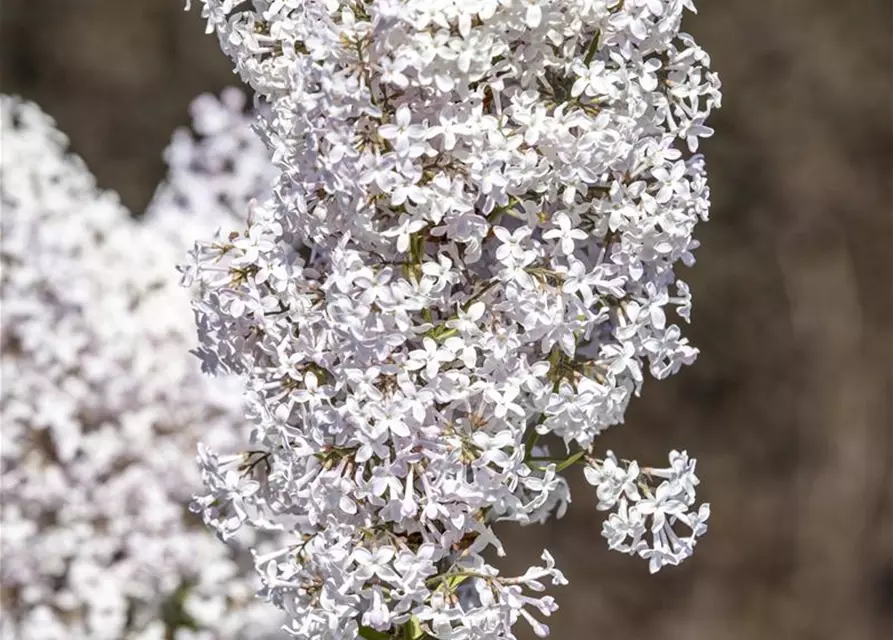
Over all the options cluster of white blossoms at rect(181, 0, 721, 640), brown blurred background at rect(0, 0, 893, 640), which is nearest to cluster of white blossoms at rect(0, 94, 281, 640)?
cluster of white blossoms at rect(181, 0, 721, 640)

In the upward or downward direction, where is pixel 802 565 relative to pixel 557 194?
downward

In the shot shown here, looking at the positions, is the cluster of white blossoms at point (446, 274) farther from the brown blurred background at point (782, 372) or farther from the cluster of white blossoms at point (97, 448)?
the brown blurred background at point (782, 372)

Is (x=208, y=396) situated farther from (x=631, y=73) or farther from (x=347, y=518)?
(x=631, y=73)

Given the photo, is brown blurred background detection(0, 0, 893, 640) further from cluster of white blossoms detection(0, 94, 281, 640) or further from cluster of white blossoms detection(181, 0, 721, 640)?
cluster of white blossoms detection(181, 0, 721, 640)

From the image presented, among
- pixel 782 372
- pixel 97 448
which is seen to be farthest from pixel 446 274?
pixel 782 372

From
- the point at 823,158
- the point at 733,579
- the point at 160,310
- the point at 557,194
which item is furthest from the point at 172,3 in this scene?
the point at 557,194

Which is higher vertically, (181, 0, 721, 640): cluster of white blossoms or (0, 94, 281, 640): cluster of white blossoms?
(181, 0, 721, 640): cluster of white blossoms
